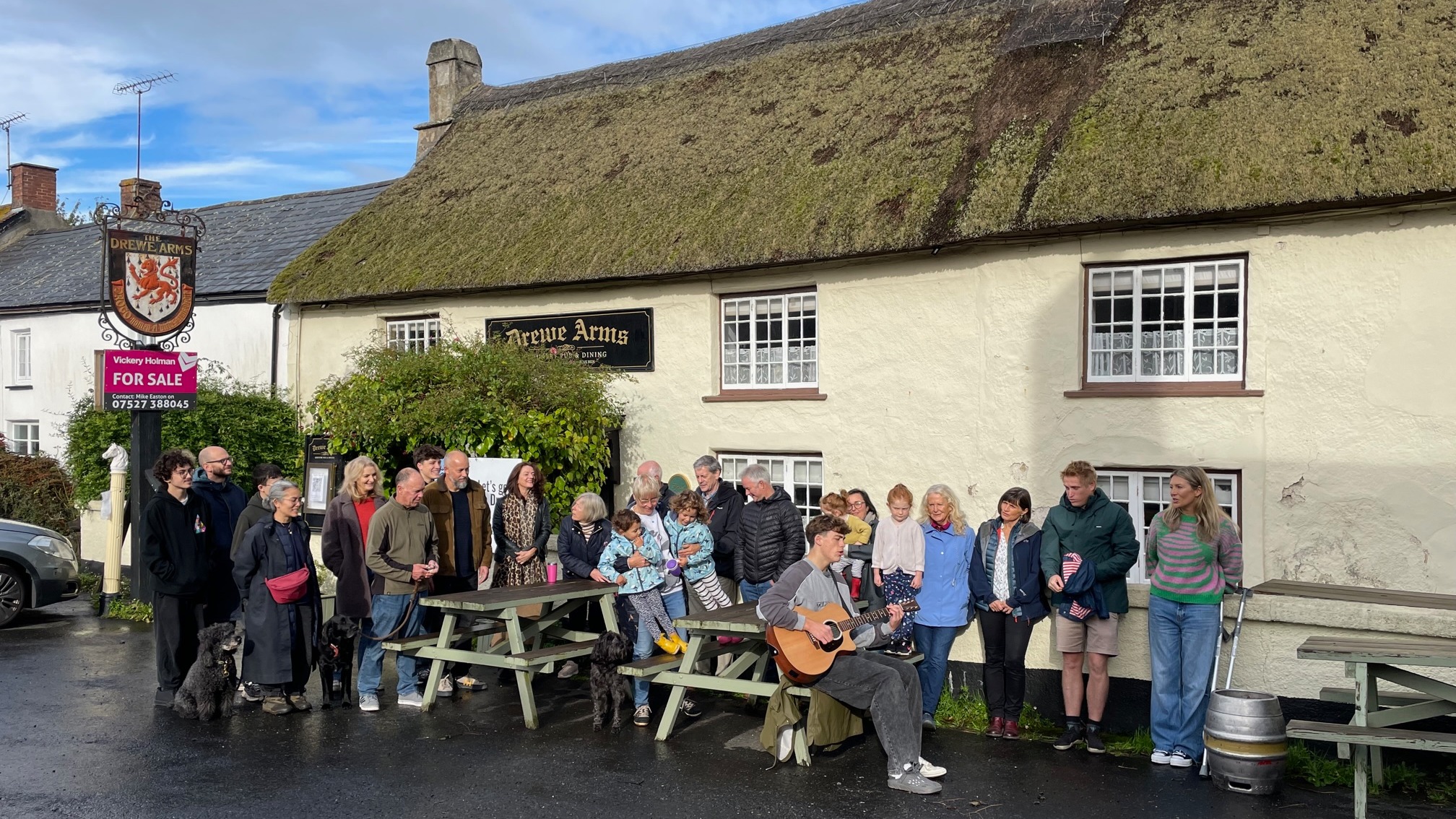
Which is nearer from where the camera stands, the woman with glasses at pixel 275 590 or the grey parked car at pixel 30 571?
the woman with glasses at pixel 275 590

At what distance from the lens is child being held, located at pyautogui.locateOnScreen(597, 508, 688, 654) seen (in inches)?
357

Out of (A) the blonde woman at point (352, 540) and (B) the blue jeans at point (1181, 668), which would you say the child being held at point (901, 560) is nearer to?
(B) the blue jeans at point (1181, 668)

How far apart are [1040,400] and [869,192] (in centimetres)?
297

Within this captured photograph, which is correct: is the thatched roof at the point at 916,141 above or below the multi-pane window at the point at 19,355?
above

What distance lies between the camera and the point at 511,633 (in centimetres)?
909

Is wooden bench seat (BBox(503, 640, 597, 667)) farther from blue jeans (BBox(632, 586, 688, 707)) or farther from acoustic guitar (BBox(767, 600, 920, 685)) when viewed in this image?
acoustic guitar (BBox(767, 600, 920, 685))

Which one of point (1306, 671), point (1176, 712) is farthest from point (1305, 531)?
point (1176, 712)

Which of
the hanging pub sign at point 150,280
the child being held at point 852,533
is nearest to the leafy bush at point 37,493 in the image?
the hanging pub sign at point 150,280

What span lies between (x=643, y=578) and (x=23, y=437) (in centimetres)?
1934

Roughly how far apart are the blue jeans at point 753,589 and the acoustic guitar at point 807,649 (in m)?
Answer: 1.87

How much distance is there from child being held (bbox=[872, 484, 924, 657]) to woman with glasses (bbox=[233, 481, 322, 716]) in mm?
4376

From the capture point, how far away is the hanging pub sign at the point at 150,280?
42.3 ft

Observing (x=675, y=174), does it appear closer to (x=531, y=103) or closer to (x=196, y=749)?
(x=531, y=103)

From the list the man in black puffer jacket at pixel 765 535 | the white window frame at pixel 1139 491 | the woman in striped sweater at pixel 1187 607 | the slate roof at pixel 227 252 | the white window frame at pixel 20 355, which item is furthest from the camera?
the white window frame at pixel 20 355
